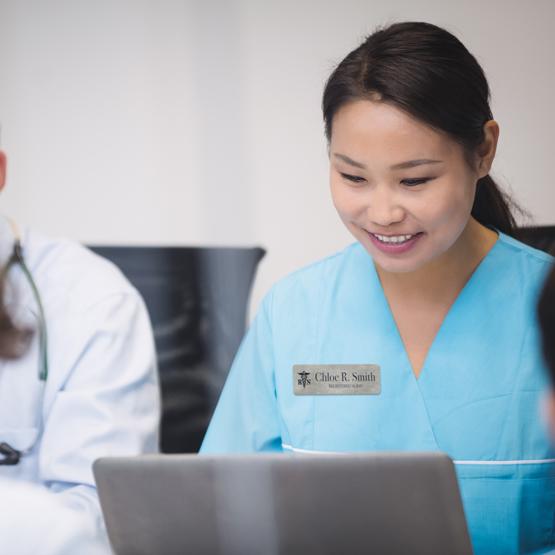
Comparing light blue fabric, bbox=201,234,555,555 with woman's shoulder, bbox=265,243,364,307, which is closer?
light blue fabric, bbox=201,234,555,555

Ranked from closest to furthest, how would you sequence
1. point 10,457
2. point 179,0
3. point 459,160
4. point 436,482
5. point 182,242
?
point 436,482 < point 459,160 < point 10,457 < point 179,0 < point 182,242

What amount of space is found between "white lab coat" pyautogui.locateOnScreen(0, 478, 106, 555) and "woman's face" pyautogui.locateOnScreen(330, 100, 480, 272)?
560mm

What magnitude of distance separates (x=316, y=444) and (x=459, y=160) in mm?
381

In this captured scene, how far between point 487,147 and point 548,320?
18.4 inches

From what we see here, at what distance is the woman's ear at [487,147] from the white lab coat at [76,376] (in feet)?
1.74

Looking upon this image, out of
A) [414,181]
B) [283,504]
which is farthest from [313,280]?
[283,504]

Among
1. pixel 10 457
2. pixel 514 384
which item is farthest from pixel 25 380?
pixel 514 384

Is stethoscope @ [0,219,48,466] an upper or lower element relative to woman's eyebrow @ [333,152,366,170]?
lower

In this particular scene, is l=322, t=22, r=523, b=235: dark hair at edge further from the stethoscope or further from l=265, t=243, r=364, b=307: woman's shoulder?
the stethoscope

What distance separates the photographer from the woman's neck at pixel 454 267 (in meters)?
1.10

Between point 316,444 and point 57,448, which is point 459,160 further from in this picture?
point 57,448

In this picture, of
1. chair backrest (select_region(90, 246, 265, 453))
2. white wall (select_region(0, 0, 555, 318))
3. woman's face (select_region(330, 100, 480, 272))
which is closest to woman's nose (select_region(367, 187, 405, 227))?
woman's face (select_region(330, 100, 480, 272))

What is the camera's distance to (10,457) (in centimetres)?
120

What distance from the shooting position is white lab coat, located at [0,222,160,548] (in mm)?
1159
